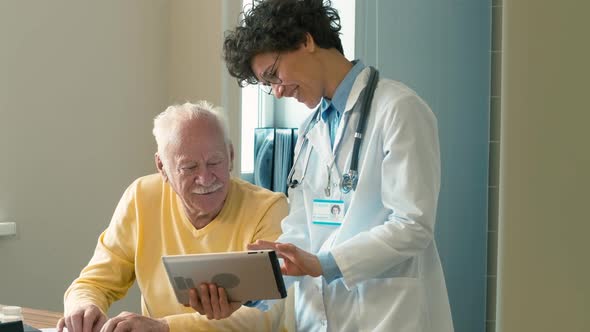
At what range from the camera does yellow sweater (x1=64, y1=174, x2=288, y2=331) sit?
2.03 metres

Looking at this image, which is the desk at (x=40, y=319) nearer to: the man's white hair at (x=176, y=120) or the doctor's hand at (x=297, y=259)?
the man's white hair at (x=176, y=120)

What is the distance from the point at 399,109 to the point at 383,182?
16 cm

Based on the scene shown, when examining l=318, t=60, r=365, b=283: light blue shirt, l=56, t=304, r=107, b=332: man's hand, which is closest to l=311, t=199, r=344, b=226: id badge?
l=318, t=60, r=365, b=283: light blue shirt

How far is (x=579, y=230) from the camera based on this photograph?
0.84ft

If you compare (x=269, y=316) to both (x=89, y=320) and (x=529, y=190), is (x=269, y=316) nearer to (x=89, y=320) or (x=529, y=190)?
(x=89, y=320)

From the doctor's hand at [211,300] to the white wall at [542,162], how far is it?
4.68 feet

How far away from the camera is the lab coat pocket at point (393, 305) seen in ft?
5.04

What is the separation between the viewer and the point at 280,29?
5.53 ft

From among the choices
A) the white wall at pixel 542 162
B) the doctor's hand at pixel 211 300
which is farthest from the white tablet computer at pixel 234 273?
the white wall at pixel 542 162

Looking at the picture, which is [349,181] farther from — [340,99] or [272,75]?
[272,75]

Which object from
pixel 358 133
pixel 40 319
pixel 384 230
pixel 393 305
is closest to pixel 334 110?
pixel 358 133

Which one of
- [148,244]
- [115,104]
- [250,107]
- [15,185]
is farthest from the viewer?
[250,107]

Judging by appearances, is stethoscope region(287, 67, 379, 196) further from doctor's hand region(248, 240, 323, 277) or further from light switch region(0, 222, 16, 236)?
→ light switch region(0, 222, 16, 236)

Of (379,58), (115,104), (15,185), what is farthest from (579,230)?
(115,104)
